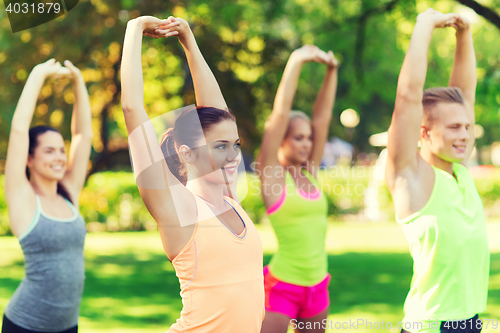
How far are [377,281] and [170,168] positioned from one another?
717 centimetres

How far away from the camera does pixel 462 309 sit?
2529 mm

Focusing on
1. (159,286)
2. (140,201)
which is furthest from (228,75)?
(140,201)

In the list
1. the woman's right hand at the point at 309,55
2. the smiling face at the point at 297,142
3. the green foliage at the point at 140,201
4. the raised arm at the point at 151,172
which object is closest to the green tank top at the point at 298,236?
the smiling face at the point at 297,142

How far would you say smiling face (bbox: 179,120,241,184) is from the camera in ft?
7.41

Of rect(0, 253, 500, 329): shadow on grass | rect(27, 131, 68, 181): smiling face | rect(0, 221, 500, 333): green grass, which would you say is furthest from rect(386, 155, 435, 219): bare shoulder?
rect(0, 253, 500, 329): shadow on grass

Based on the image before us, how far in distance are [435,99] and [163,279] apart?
23.1ft

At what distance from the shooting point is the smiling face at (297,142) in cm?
417

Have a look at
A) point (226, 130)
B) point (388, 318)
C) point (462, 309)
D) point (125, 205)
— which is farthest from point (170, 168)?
point (125, 205)

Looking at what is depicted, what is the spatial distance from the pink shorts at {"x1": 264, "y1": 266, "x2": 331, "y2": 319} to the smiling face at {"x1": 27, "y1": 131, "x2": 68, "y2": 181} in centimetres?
178

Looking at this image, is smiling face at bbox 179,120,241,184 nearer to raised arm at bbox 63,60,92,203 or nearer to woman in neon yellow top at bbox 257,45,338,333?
woman in neon yellow top at bbox 257,45,338,333

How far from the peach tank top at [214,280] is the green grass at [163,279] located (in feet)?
12.8

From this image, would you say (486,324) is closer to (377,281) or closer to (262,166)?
(377,281)

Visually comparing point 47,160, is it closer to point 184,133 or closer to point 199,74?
point 199,74

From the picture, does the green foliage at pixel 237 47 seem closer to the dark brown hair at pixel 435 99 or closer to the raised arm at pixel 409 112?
the dark brown hair at pixel 435 99
